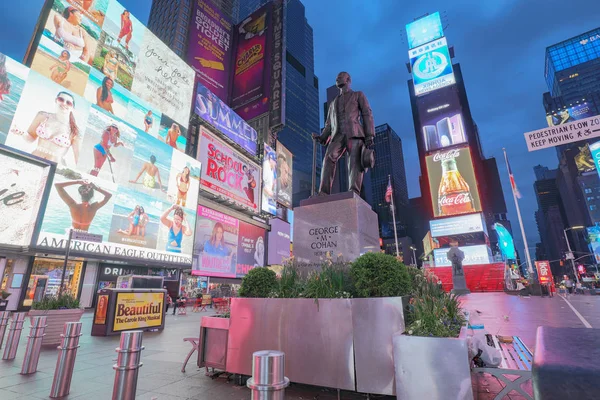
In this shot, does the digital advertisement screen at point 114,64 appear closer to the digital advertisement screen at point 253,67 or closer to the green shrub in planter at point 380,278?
the digital advertisement screen at point 253,67

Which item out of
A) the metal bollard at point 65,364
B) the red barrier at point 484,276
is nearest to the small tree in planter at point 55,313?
the metal bollard at point 65,364

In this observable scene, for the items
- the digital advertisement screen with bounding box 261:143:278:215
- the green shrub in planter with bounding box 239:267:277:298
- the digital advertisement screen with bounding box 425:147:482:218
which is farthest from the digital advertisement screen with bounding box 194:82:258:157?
the green shrub in planter with bounding box 239:267:277:298

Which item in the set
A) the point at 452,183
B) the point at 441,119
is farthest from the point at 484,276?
the point at 441,119

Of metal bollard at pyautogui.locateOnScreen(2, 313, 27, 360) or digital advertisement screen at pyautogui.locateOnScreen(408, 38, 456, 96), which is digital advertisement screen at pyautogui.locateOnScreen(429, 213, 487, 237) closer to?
digital advertisement screen at pyautogui.locateOnScreen(408, 38, 456, 96)

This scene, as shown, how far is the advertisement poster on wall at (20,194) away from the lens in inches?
648

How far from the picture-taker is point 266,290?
5051 mm

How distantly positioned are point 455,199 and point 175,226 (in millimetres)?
38072

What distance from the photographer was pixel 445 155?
44438 mm

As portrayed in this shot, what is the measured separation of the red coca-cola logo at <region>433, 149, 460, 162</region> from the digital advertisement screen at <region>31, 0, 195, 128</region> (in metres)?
35.8

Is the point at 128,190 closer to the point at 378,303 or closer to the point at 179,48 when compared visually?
the point at 378,303

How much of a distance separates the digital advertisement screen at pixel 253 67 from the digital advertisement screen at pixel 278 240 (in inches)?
724

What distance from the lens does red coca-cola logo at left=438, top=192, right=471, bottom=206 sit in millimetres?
A: 42438

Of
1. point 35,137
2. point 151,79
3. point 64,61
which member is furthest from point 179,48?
point 35,137

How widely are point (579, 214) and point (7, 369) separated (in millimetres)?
125513
